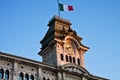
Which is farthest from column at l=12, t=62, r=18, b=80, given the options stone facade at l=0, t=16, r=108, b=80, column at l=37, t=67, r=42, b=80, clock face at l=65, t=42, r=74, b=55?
clock face at l=65, t=42, r=74, b=55

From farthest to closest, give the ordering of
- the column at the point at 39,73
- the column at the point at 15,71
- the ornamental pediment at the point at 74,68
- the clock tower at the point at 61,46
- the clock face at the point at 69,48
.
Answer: the clock face at the point at 69,48 → the clock tower at the point at 61,46 → the ornamental pediment at the point at 74,68 → the column at the point at 39,73 → the column at the point at 15,71

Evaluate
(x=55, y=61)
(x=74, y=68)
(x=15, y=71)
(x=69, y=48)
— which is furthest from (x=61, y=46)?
(x=15, y=71)

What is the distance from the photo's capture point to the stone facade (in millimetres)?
56281

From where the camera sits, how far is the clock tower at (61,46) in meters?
65.5

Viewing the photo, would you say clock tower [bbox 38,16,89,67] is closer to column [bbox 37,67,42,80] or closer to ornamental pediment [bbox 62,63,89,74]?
ornamental pediment [bbox 62,63,89,74]

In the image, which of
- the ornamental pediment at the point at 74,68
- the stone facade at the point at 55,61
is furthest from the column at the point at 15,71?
the ornamental pediment at the point at 74,68

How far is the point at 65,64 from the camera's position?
62906mm

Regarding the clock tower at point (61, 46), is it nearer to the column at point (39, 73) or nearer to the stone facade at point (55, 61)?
the stone facade at point (55, 61)

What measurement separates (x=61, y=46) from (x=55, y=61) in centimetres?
390

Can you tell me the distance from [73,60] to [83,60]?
2914 millimetres

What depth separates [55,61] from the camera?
2532 inches

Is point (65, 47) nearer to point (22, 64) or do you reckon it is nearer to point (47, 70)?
point (47, 70)

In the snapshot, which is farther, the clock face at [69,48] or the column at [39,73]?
the clock face at [69,48]

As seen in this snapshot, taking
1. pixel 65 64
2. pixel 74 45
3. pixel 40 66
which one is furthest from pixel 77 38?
pixel 40 66
